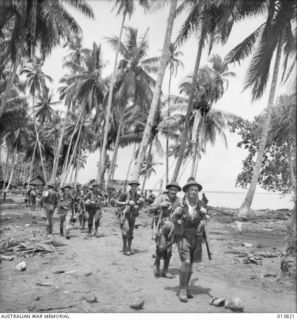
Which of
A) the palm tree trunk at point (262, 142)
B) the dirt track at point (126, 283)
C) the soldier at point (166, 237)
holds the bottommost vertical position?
the dirt track at point (126, 283)

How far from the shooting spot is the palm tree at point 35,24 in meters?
17.7

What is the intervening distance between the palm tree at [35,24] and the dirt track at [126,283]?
11912mm

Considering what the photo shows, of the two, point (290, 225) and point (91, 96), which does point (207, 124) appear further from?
point (290, 225)

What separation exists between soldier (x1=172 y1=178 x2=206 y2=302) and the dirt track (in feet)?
1.84

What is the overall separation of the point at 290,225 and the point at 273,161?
926 inches

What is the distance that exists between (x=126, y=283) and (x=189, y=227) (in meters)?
1.57

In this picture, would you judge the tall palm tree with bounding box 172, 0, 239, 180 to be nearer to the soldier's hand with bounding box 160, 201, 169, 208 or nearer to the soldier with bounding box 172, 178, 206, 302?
the soldier's hand with bounding box 160, 201, 169, 208

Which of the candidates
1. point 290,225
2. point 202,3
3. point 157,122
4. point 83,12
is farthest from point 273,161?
point 290,225

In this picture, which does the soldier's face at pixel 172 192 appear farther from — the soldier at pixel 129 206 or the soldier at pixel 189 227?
the soldier at pixel 129 206

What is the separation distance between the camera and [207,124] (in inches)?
1136

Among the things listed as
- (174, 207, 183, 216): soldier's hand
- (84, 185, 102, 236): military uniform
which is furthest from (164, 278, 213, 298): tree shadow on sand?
(84, 185, 102, 236): military uniform

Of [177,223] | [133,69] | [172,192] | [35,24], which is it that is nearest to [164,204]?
[172,192]

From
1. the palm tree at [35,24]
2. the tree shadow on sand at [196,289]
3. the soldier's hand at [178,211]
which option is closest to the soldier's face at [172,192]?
the soldier's hand at [178,211]

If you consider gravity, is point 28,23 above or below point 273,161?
above
